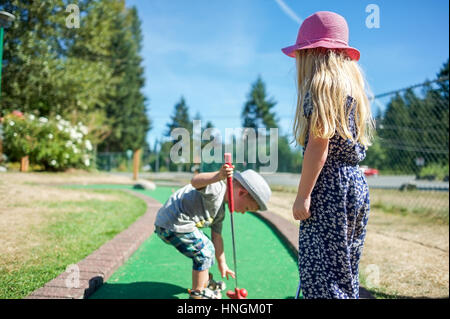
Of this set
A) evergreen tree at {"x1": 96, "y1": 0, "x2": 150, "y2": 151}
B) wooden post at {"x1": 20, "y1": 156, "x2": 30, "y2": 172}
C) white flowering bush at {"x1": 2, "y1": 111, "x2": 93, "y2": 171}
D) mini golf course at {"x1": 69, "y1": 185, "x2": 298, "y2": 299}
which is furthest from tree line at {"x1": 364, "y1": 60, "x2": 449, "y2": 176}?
evergreen tree at {"x1": 96, "y1": 0, "x2": 150, "y2": 151}

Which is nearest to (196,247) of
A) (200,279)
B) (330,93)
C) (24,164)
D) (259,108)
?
(200,279)

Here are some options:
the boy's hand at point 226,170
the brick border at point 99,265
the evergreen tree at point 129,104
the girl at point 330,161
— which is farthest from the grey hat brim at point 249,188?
the evergreen tree at point 129,104

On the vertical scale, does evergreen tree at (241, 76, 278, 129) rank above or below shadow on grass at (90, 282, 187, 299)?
above

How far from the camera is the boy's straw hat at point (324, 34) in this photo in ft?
4.63

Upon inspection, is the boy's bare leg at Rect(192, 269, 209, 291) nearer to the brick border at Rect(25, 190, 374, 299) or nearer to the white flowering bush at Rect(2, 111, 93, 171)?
the brick border at Rect(25, 190, 374, 299)

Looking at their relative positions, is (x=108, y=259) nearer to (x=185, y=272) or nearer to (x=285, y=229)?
(x=185, y=272)

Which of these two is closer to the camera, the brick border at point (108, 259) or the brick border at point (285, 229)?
the brick border at point (108, 259)

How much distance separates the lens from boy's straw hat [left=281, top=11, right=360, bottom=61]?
55.6 inches

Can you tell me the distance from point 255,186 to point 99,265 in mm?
1310

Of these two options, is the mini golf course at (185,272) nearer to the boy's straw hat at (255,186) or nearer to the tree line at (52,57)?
the boy's straw hat at (255,186)

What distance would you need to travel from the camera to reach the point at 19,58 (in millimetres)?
3230

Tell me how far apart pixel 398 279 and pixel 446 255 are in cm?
114

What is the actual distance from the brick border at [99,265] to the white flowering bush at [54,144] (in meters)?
5.24

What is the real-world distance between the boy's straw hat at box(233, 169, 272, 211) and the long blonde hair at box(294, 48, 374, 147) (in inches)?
23.1
